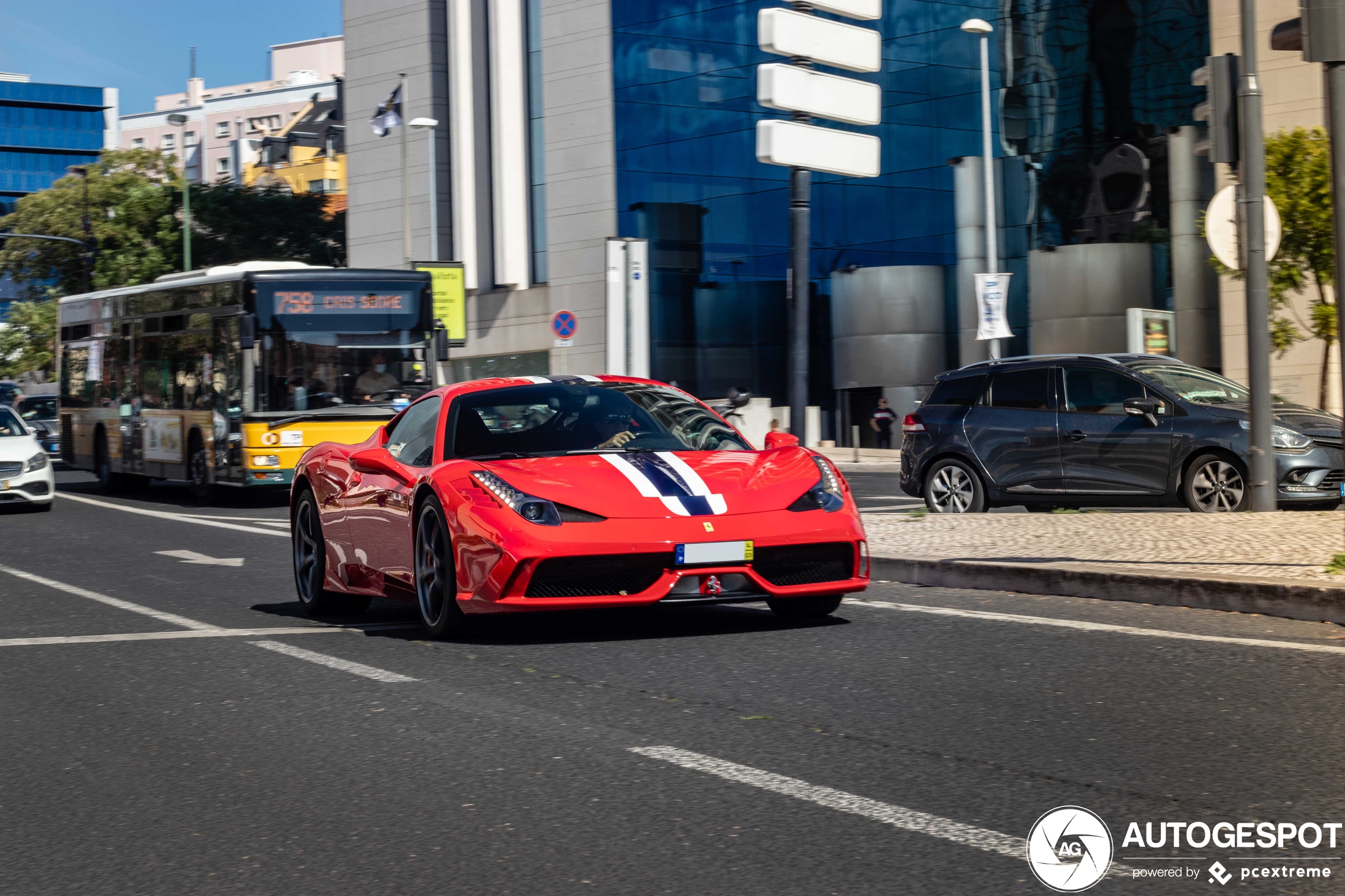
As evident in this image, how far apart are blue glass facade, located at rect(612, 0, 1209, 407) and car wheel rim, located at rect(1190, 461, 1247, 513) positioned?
24.6 meters

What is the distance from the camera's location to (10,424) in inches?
929

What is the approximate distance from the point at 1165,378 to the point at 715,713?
31.4 ft

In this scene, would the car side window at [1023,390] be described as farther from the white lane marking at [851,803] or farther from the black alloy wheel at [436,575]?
the white lane marking at [851,803]

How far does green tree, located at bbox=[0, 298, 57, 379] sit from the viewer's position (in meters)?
78.7

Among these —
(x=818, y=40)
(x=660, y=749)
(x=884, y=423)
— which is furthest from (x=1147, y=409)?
(x=884, y=423)

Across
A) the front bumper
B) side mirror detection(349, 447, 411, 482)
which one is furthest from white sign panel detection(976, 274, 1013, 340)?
the front bumper

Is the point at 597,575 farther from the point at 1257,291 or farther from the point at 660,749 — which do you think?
the point at 1257,291

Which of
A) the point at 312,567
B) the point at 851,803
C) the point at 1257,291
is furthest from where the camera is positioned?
the point at 1257,291

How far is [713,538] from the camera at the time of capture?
7949 mm

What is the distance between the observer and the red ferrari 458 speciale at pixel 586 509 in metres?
7.91

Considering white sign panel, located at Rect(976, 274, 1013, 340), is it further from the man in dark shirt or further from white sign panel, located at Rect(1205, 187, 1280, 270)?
white sign panel, located at Rect(1205, 187, 1280, 270)

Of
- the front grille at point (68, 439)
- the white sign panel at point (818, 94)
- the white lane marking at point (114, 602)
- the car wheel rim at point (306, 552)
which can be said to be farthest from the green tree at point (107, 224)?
the car wheel rim at point (306, 552)

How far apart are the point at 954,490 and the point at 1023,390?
3.81ft

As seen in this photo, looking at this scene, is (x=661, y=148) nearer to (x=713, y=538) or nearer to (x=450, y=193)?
(x=450, y=193)
